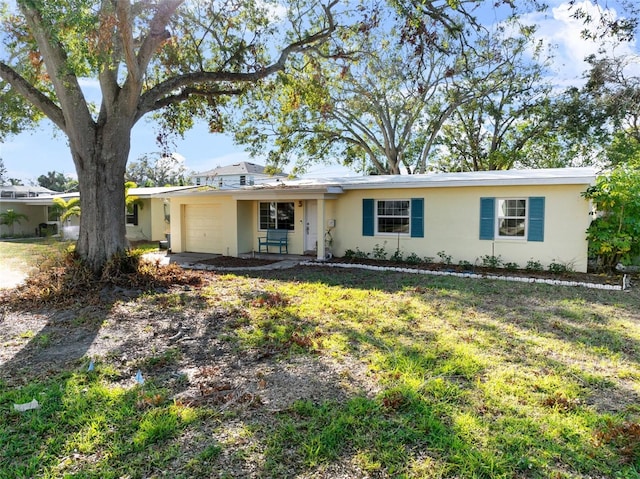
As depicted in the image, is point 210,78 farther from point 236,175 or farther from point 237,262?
point 236,175

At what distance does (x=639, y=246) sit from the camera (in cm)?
931

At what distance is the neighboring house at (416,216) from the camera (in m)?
10.1

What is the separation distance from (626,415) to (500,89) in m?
20.8

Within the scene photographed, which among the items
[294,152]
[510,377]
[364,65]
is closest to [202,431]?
[510,377]

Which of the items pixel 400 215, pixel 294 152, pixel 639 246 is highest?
pixel 294 152

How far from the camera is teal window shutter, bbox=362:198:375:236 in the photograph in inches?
493

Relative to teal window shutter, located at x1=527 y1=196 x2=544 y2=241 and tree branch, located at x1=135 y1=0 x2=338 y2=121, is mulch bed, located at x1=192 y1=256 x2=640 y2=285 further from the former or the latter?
tree branch, located at x1=135 y1=0 x2=338 y2=121

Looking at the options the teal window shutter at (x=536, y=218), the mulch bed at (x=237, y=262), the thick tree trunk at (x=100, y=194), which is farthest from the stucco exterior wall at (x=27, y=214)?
the teal window shutter at (x=536, y=218)

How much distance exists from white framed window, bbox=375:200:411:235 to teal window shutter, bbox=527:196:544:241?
3224mm

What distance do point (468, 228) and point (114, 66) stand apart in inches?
361

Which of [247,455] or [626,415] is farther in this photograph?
[626,415]

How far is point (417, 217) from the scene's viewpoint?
Answer: 11.9 metres

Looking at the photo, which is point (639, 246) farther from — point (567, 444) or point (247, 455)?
point (247, 455)

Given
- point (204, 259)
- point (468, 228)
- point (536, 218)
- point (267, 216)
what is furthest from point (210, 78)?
point (536, 218)
